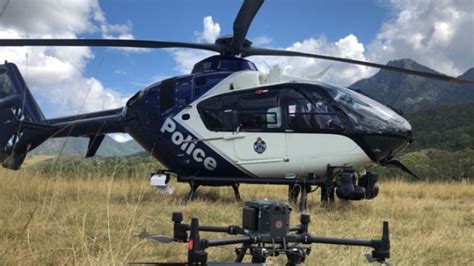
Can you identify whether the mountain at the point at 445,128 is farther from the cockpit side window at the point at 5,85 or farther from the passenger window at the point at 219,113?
the cockpit side window at the point at 5,85

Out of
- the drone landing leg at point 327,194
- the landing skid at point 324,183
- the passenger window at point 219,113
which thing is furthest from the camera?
the passenger window at point 219,113

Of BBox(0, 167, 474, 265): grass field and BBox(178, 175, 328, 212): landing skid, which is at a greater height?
BBox(178, 175, 328, 212): landing skid

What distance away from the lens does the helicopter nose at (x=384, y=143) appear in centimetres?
824

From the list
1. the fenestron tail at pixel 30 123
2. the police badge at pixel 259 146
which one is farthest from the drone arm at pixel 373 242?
the fenestron tail at pixel 30 123

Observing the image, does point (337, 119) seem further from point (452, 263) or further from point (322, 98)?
point (452, 263)

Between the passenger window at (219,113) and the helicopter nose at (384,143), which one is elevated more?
the passenger window at (219,113)

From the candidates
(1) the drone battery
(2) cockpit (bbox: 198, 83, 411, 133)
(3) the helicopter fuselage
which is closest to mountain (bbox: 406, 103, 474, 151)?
(2) cockpit (bbox: 198, 83, 411, 133)

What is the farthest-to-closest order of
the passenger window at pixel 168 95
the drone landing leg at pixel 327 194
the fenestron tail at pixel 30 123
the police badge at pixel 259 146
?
the fenestron tail at pixel 30 123 → the passenger window at pixel 168 95 → the police badge at pixel 259 146 → the drone landing leg at pixel 327 194

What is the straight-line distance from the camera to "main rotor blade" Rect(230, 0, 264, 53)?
7086mm

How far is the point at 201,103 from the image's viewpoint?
9164 mm

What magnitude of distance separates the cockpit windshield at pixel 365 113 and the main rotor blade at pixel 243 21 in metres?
1.87

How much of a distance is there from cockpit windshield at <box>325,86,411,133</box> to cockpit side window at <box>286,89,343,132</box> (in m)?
0.24

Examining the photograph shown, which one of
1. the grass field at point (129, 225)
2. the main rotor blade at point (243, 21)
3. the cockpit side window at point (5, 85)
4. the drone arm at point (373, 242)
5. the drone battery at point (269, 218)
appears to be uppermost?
the main rotor blade at point (243, 21)

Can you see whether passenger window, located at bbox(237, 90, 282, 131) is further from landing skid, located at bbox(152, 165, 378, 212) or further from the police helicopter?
landing skid, located at bbox(152, 165, 378, 212)
